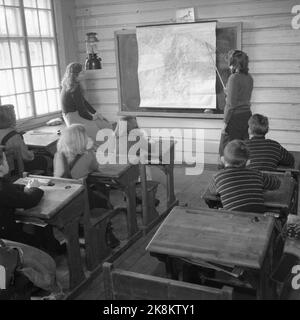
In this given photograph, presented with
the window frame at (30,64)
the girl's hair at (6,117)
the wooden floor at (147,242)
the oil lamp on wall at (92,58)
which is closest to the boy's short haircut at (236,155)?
the wooden floor at (147,242)

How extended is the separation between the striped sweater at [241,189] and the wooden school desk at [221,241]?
29 cm

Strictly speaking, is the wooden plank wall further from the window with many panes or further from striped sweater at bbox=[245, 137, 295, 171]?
striped sweater at bbox=[245, 137, 295, 171]

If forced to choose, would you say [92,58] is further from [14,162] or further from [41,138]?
[14,162]

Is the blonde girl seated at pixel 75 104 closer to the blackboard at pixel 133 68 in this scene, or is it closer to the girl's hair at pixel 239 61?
the blackboard at pixel 133 68

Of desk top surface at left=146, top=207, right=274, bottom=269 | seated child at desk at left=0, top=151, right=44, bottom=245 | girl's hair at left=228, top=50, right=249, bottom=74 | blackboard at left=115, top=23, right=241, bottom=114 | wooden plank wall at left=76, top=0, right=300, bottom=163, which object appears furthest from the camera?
blackboard at left=115, top=23, right=241, bottom=114

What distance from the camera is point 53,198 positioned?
286 centimetres

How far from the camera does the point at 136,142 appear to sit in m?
4.17

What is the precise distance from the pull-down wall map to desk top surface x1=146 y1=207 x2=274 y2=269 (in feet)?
11.7

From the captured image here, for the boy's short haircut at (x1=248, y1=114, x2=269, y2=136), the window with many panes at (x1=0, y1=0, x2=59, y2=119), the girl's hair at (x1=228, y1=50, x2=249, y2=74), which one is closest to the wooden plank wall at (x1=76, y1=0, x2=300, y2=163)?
the window with many panes at (x1=0, y1=0, x2=59, y2=119)

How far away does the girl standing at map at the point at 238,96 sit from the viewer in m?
4.50

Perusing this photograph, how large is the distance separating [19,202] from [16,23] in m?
3.76

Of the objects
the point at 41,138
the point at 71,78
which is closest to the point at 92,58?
the point at 71,78

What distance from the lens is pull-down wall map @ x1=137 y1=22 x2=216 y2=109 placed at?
18.6ft

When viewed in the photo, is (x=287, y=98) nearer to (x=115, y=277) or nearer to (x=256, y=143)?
(x=256, y=143)
